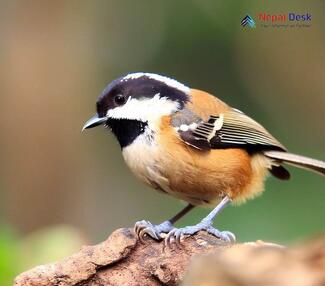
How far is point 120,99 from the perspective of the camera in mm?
3422

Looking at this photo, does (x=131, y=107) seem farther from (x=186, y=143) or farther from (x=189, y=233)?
(x=189, y=233)

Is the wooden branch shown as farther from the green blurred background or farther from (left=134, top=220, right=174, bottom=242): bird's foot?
the green blurred background

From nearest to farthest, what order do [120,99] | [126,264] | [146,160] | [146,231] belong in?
1. [126,264]
2. [146,231]
3. [146,160]
4. [120,99]

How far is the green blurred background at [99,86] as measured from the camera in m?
6.70

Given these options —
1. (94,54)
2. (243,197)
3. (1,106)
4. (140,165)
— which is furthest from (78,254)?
(94,54)

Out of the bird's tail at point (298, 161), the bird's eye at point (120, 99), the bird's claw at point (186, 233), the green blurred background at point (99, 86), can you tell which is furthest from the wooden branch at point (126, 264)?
the green blurred background at point (99, 86)

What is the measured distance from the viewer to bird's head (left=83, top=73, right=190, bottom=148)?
Answer: 3391 millimetres

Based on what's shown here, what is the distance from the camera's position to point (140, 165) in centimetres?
332

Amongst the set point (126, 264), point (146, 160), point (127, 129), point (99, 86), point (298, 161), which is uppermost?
point (127, 129)

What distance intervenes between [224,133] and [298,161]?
38cm

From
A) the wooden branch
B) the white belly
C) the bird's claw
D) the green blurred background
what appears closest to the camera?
the wooden branch

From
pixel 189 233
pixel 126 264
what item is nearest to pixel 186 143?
Result: pixel 189 233

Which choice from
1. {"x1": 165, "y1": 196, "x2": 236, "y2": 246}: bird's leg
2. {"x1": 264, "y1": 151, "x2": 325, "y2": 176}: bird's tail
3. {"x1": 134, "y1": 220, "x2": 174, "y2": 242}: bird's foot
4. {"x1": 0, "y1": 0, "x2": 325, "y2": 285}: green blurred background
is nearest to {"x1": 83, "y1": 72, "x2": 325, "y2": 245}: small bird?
{"x1": 264, "y1": 151, "x2": 325, "y2": 176}: bird's tail

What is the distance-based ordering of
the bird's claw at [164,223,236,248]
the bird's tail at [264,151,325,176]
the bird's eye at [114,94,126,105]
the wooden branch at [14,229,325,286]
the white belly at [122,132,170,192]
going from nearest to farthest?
1. the wooden branch at [14,229,325,286]
2. the bird's claw at [164,223,236,248]
3. the white belly at [122,132,170,192]
4. the bird's eye at [114,94,126,105]
5. the bird's tail at [264,151,325,176]
